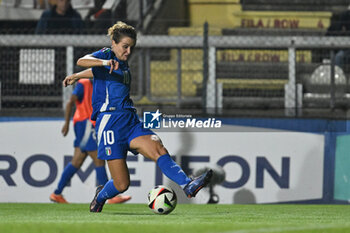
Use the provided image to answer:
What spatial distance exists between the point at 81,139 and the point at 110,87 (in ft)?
10.6

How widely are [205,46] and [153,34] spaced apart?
90 centimetres

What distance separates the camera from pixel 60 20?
1201 cm

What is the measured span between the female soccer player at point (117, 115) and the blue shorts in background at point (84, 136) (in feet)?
9.76

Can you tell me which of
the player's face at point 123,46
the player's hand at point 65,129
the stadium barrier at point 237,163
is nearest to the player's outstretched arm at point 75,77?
the player's face at point 123,46

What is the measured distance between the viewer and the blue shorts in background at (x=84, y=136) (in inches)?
424

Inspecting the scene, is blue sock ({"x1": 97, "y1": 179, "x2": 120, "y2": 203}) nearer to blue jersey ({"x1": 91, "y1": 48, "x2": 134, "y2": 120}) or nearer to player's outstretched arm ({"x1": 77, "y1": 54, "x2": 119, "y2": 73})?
blue jersey ({"x1": 91, "y1": 48, "x2": 134, "y2": 120})

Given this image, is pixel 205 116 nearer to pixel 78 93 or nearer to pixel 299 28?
pixel 78 93

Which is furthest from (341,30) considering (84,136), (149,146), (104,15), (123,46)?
(149,146)

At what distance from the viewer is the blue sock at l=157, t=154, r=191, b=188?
286 inches

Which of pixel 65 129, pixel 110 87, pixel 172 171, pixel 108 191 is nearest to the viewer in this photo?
pixel 172 171

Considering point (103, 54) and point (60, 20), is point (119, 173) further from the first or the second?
point (60, 20)

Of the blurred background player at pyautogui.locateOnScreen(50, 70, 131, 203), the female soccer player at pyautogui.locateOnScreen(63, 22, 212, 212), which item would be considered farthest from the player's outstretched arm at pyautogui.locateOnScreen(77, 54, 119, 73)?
the blurred background player at pyautogui.locateOnScreen(50, 70, 131, 203)

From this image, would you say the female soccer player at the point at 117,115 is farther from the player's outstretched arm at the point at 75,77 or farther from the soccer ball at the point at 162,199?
the soccer ball at the point at 162,199

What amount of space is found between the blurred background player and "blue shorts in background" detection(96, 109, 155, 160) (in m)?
2.99
